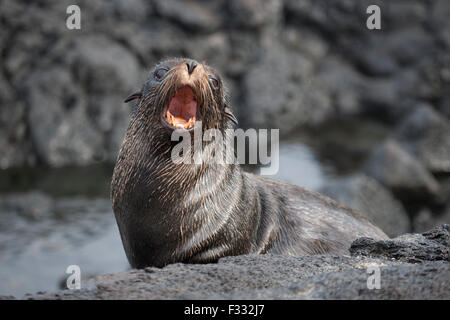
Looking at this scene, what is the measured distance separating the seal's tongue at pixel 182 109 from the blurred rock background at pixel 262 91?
23.4 ft

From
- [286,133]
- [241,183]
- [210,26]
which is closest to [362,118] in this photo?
[286,133]

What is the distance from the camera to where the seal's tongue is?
18.7ft

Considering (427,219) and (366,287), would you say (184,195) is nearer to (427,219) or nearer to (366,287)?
(366,287)

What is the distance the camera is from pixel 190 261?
5.54 m

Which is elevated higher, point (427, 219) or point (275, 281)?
point (275, 281)

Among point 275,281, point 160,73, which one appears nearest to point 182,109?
point 160,73

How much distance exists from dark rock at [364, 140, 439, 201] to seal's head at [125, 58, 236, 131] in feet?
32.2

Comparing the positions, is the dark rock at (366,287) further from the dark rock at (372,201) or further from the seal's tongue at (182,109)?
the dark rock at (372,201)

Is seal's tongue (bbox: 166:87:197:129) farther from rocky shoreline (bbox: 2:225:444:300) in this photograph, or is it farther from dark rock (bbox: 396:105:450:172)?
dark rock (bbox: 396:105:450:172)

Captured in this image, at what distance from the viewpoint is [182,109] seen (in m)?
5.83

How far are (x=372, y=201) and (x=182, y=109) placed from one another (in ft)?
28.8

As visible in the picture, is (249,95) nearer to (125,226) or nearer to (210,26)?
(210,26)

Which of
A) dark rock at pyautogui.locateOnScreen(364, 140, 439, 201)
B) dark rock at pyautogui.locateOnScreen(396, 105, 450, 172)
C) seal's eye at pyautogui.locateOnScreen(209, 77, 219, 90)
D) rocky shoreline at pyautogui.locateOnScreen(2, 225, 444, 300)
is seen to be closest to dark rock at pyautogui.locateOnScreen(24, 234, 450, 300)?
rocky shoreline at pyautogui.locateOnScreen(2, 225, 444, 300)

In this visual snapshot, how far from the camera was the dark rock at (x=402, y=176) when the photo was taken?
14953 mm
